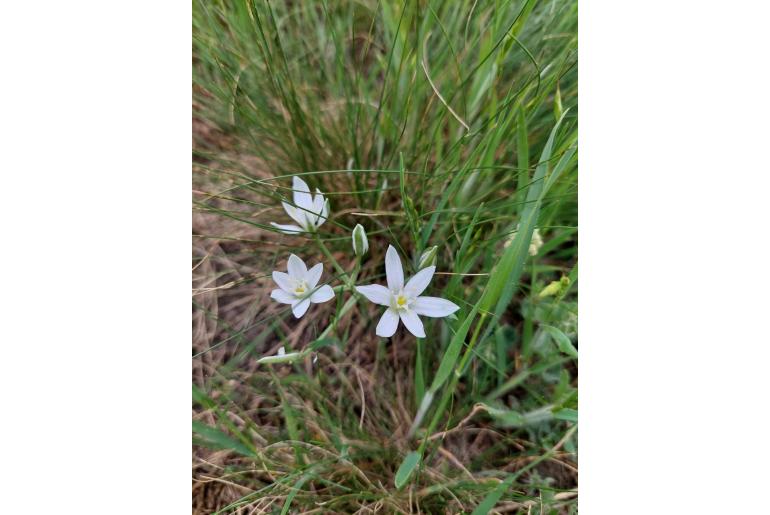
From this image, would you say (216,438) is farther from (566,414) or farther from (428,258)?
(566,414)

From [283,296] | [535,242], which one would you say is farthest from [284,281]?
[535,242]

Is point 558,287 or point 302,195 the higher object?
point 302,195

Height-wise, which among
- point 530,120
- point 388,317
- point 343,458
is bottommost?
point 343,458

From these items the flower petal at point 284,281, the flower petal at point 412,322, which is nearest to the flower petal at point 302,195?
the flower petal at point 284,281

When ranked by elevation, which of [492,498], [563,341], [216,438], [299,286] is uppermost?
[299,286]

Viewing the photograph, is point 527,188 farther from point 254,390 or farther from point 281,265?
point 254,390

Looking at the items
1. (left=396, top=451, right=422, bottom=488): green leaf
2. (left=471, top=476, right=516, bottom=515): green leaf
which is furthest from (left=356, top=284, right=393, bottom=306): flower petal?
(left=471, top=476, right=516, bottom=515): green leaf
